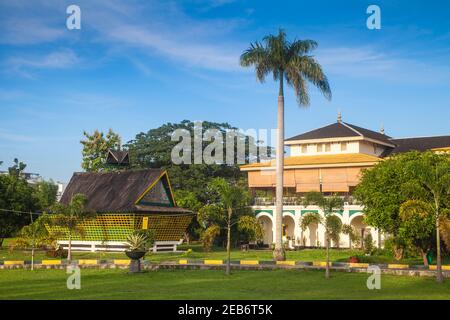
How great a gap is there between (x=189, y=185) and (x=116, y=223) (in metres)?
17.6

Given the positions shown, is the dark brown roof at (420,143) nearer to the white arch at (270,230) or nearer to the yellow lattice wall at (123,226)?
the white arch at (270,230)

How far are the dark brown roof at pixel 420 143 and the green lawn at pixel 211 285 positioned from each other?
29.0 m

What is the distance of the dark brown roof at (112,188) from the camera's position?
44.7m

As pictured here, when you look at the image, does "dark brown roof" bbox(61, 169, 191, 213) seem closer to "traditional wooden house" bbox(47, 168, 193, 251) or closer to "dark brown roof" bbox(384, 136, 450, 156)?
"traditional wooden house" bbox(47, 168, 193, 251)

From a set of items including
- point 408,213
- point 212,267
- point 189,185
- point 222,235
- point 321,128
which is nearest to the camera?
point 408,213

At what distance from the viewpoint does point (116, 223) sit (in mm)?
44625

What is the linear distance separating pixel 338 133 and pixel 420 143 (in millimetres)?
7349

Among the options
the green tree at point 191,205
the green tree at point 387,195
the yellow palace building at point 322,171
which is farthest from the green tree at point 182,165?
the green tree at point 387,195

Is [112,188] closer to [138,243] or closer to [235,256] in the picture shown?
[235,256]

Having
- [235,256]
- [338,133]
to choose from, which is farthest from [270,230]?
[235,256]

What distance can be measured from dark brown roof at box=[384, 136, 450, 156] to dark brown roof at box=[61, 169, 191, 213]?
873 inches

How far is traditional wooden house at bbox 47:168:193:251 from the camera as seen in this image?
44.1 metres
